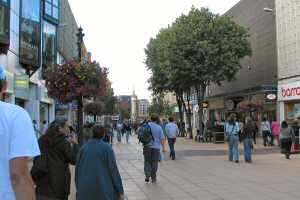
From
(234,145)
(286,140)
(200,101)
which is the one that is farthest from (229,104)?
(234,145)

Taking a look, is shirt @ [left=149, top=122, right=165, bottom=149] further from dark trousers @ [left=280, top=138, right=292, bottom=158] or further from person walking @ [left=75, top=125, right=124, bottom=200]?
dark trousers @ [left=280, top=138, right=292, bottom=158]

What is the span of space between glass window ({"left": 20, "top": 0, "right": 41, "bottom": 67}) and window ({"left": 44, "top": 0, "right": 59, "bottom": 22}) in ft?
13.3

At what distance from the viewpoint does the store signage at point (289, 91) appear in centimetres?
3270

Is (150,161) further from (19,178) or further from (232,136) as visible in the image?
(19,178)

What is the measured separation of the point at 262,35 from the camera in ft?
135

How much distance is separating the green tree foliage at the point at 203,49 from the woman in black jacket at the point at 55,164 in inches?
1225

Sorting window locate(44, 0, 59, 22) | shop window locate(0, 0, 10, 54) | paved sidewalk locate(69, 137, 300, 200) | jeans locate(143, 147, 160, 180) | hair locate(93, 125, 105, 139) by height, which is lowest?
paved sidewalk locate(69, 137, 300, 200)

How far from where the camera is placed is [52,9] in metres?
36.7

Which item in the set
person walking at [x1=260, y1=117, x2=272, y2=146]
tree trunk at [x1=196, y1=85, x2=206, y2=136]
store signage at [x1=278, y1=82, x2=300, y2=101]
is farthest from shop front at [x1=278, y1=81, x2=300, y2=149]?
tree trunk at [x1=196, y1=85, x2=206, y2=136]

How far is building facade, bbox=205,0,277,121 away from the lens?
39000 mm

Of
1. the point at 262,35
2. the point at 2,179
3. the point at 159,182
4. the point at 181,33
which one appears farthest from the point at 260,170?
the point at 262,35

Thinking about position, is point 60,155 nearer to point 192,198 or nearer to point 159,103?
point 192,198

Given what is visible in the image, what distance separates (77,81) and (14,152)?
1655 cm

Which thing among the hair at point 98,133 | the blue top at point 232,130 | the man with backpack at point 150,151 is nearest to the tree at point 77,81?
the blue top at point 232,130
